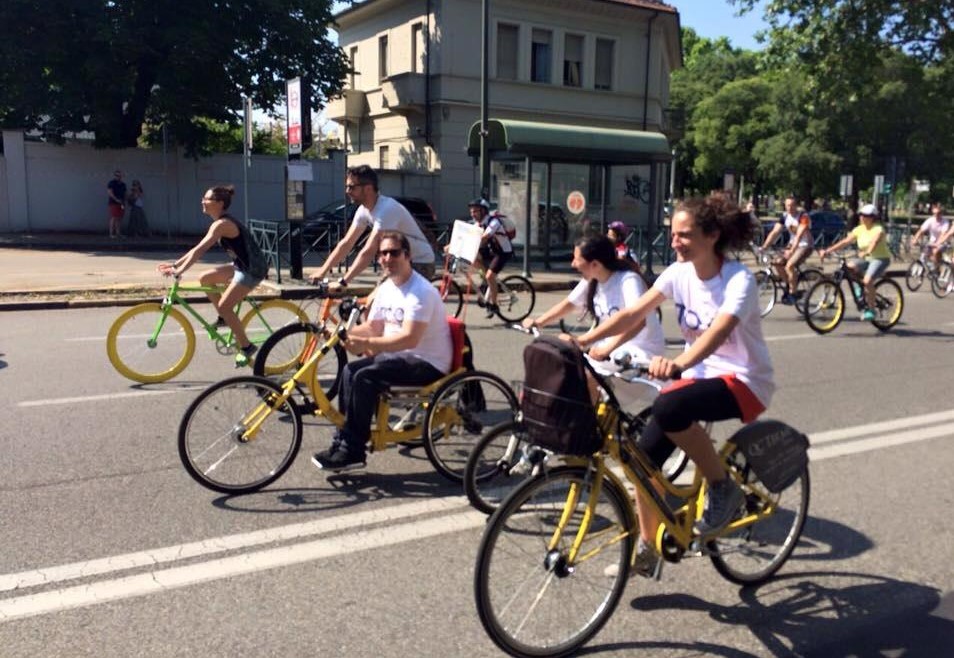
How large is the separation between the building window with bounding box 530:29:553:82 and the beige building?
0.04m

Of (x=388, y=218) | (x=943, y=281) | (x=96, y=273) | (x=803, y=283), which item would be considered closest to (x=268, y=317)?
(x=388, y=218)

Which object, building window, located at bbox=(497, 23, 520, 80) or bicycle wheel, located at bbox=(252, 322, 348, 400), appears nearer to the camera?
bicycle wheel, located at bbox=(252, 322, 348, 400)

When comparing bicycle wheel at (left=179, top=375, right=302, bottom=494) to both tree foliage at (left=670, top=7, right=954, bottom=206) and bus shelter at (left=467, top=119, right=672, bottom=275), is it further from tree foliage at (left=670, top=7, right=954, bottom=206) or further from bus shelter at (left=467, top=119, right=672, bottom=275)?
tree foliage at (left=670, top=7, right=954, bottom=206)

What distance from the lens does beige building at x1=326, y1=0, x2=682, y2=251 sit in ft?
93.9

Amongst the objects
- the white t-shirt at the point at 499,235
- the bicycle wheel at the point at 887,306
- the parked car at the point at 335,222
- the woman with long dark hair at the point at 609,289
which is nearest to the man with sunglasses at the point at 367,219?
the woman with long dark hair at the point at 609,289

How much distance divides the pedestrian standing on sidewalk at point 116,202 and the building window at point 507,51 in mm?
12795

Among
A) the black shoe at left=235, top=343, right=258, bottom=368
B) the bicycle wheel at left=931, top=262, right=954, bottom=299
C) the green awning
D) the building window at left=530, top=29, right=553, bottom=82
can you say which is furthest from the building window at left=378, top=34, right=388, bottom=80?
the black shoe at left=235, top=343, right=258, bottom=368

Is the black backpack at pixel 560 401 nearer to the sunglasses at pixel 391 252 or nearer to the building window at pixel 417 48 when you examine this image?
the sunglasses at pixel 391 252

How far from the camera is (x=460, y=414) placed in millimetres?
5258

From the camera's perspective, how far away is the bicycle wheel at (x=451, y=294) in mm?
11594

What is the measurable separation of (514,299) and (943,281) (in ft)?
30.0

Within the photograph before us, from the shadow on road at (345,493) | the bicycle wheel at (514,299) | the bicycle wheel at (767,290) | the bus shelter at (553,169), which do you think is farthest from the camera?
the bus shelter at (553,169)

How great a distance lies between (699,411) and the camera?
135 inches

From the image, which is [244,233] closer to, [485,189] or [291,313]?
[291,313]
